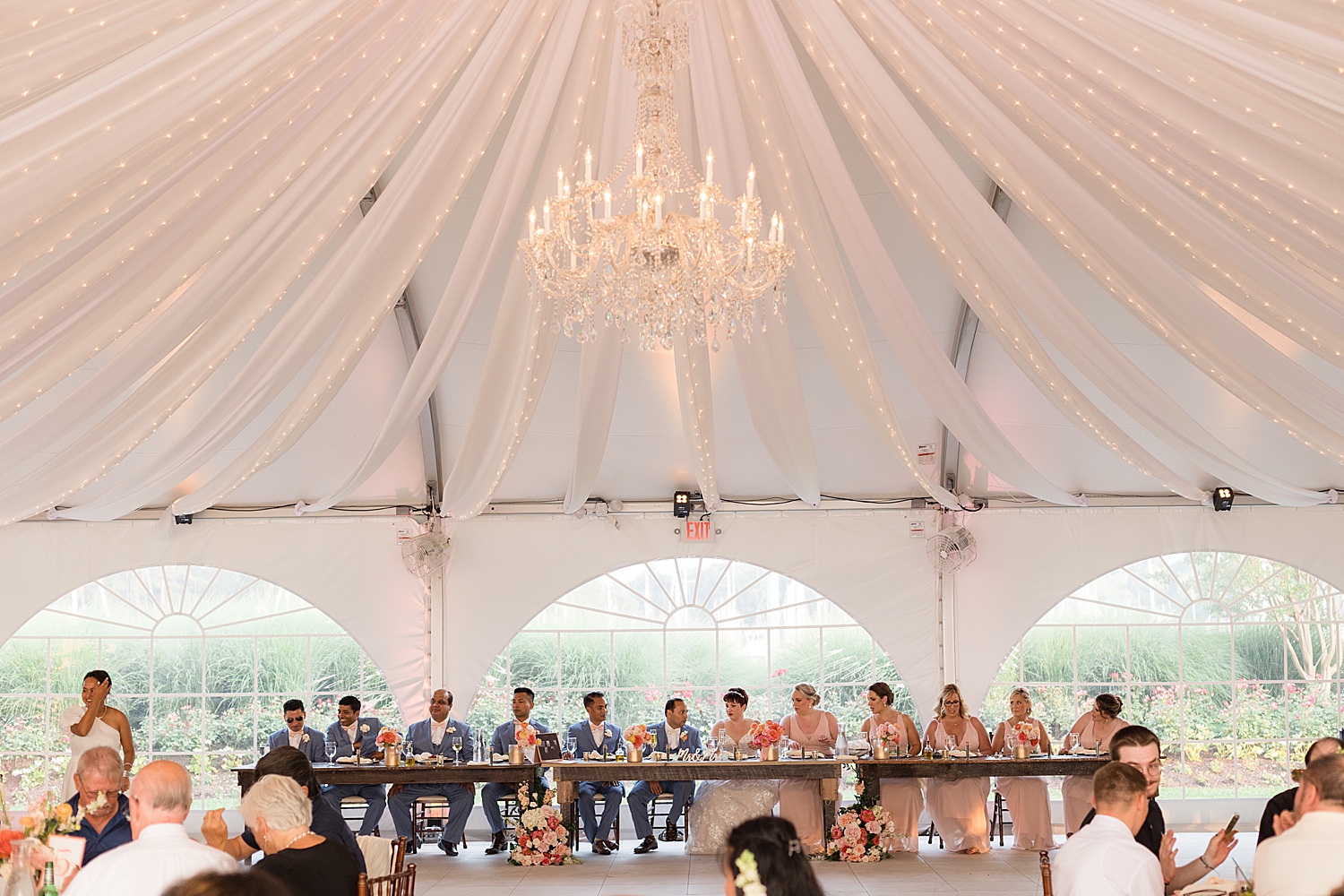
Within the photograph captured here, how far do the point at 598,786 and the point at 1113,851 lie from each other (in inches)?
231

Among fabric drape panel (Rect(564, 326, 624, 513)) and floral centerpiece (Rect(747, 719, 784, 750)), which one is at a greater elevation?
fabric drape panel (Rect(564, 326, 624, 513))

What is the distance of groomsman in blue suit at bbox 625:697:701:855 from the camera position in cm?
816

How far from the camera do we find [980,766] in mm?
7762

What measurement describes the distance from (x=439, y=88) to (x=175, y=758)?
8004mm

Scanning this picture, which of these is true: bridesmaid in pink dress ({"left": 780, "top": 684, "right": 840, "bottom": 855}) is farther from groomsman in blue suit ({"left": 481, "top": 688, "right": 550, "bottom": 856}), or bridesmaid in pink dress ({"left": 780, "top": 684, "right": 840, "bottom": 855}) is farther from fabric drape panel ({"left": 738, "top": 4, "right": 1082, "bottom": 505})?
fabric drape panel ({"left": 738, "top": 4, "right": 1082, "bottom": 505})

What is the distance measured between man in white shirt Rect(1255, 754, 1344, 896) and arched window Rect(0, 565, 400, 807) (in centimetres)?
793

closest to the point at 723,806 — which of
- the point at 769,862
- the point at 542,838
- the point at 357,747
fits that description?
the point at 542,838

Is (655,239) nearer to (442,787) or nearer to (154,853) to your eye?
(154,853)

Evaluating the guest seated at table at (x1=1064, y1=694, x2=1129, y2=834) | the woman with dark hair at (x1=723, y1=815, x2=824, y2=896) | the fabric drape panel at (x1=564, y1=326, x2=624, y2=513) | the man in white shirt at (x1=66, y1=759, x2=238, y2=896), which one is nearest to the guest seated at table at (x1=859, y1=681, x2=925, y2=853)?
the guest seated at table at (x1=1064, y1=694, x2=1129, y2=834)

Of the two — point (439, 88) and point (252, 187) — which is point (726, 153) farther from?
point (252, 187)

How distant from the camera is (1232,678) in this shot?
10.1m

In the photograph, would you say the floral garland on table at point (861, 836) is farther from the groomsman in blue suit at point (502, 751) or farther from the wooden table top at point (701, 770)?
the groomsman in blue suit at point (502, 751)

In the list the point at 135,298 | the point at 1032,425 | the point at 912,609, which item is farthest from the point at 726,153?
the point at 912,609

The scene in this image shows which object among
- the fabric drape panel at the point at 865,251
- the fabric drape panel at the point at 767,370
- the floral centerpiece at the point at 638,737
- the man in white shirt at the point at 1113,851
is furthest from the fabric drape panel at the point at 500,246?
the man in white shirt at the point at 1113,851
